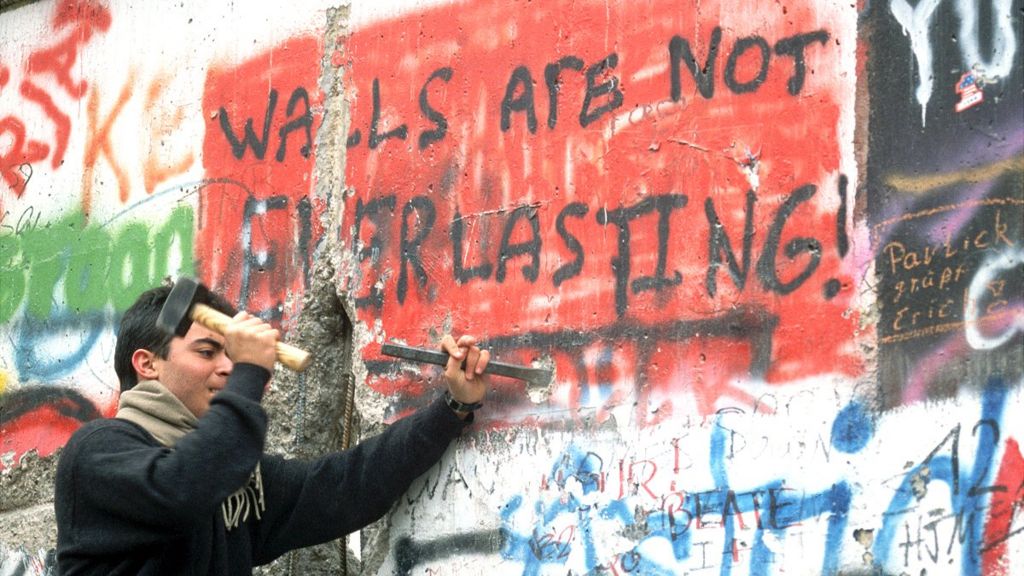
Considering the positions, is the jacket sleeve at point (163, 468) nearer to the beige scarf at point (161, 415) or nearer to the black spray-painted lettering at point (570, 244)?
the beige scarf at point (161, 415)

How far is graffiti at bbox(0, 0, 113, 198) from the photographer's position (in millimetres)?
5582

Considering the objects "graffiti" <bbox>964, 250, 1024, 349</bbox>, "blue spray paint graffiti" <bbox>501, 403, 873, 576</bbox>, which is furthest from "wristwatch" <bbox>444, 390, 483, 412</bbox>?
"graffiti" <bbox>964, 250, 1024, 349</bbox>

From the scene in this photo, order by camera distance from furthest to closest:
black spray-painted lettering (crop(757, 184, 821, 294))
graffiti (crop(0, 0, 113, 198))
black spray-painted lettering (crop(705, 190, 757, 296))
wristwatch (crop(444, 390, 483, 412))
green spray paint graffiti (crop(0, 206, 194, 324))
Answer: graffiti (crop(0, 0, 113, 198)), green spray paint graffiti (crop(0, 206, 194, 324)), wristwatch (crop(444, 390, 483, 412)), black spray-painted lettering (crop(705, 190, 757, 296)), black spray-painted lettering (crop(757, 184, 821, 294))

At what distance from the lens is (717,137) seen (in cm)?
392

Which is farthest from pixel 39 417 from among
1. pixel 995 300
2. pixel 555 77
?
pixel 995 300

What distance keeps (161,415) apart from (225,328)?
0.30 metres

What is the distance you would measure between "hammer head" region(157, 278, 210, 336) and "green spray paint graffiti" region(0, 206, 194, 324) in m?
1.13

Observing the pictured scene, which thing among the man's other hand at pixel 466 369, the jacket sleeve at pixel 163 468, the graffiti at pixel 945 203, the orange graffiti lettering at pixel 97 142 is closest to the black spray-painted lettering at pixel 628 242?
the man's other hand at pixel 466 369

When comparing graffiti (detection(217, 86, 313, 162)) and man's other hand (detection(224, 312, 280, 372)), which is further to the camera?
graffiti (detection(217, 86, 313, 162))

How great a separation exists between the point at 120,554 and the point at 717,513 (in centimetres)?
153

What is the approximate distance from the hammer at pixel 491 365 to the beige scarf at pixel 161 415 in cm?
56

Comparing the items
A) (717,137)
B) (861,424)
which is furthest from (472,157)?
(861,424)

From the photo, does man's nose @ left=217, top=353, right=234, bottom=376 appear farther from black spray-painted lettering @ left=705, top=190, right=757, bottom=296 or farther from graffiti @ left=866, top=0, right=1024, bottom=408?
graffiti @ left=866, top=0, right=1024, bottom=408

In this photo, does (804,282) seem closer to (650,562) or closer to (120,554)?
(650,562)
